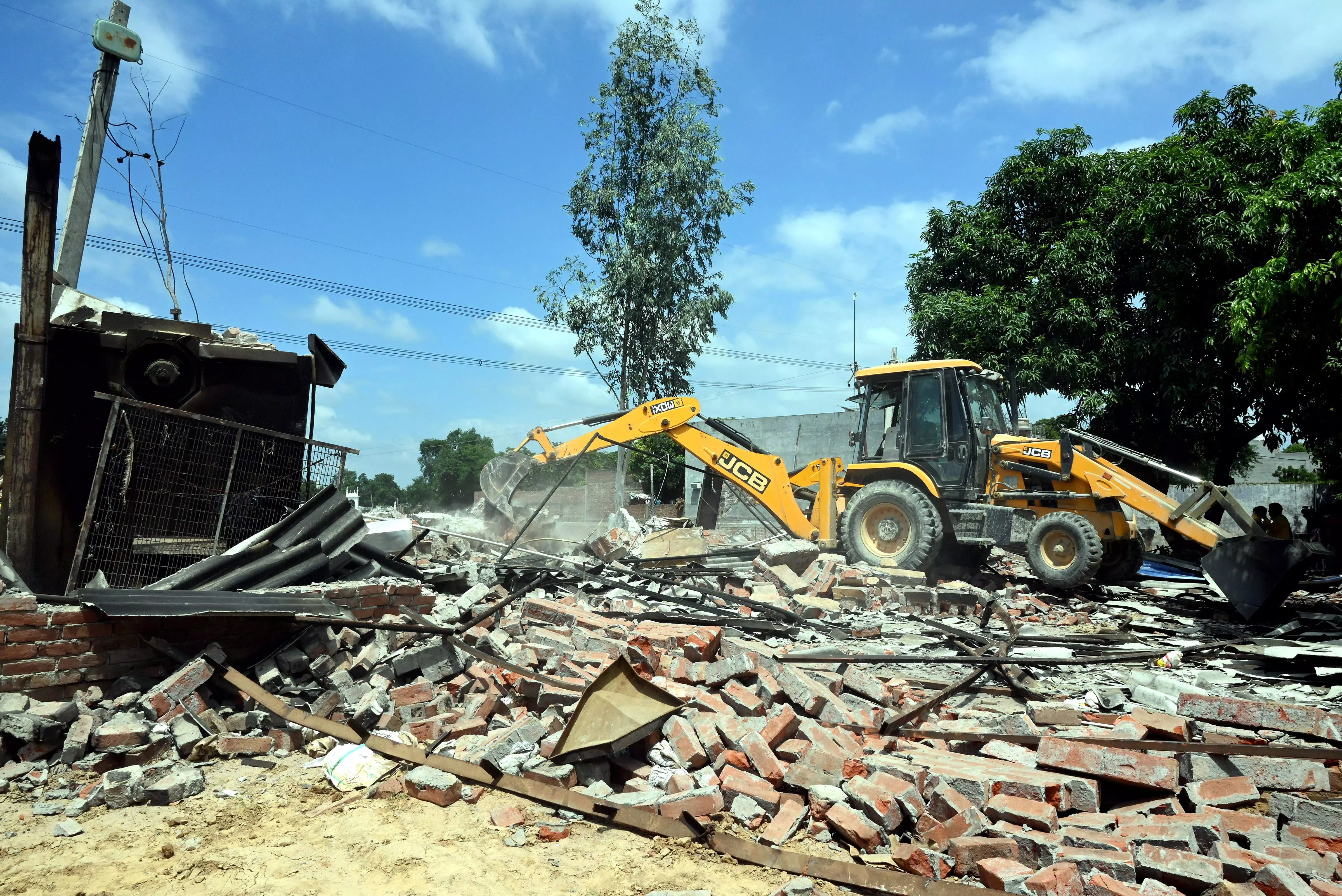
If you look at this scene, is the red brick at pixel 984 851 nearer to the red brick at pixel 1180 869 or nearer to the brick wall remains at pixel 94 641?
the red brick at pixel 1180 869

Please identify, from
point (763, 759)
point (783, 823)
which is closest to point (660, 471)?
point (763, 759)

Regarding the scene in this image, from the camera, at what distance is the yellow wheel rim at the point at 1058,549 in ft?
31.4

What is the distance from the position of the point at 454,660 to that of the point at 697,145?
18044mm

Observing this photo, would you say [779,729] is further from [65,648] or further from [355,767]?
[65,648]

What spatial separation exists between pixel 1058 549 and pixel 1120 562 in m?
1.71

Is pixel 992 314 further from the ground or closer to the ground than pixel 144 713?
further from the ground

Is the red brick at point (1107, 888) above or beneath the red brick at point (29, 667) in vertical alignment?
beneath

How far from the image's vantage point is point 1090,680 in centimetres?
580

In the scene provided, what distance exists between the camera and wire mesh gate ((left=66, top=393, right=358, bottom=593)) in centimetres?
525

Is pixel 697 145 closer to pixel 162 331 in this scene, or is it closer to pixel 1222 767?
pixel 162 331

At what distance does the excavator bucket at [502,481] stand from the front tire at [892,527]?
4.89 m

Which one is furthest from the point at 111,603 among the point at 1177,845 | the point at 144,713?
Answer: the point at 1177,845

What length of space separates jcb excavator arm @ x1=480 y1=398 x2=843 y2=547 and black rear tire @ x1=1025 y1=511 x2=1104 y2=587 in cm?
245

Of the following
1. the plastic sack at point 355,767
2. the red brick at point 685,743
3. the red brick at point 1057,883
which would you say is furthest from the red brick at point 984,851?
the plastic sack at point 355,767
